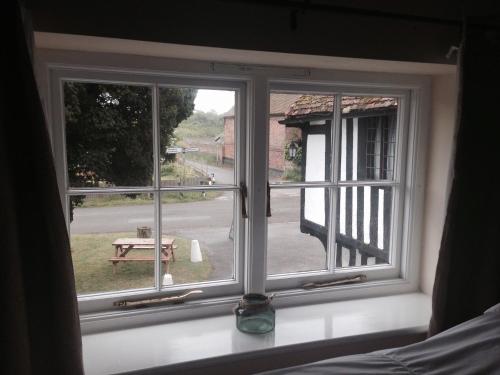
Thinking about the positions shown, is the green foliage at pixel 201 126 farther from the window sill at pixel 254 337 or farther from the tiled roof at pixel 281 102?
the window sill at pixel 254 337

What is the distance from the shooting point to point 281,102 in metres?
1.66

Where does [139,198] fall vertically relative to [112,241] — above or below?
above

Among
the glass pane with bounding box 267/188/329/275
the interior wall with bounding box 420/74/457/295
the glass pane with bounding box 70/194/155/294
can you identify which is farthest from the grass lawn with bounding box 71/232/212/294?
the interior wall with bounding box 420/74/457/295

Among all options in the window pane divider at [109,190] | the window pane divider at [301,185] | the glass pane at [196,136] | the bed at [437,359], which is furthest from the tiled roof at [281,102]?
the bed at [437,359]

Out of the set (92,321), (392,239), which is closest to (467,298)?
(392,239)

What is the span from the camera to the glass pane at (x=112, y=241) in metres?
1.49

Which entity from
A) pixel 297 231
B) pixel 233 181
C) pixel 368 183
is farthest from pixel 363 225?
pixel 233 181

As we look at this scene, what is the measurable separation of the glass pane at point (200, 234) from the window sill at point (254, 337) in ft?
0.62

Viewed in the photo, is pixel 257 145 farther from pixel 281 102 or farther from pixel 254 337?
pixel 254 337

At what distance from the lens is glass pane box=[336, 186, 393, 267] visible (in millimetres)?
1828

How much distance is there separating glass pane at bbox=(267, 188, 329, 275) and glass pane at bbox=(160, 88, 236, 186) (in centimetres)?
28

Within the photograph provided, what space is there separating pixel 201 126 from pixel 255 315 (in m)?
0.74

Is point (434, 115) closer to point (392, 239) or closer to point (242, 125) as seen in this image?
point (392, 239)

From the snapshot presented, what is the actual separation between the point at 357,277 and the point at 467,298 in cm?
46
